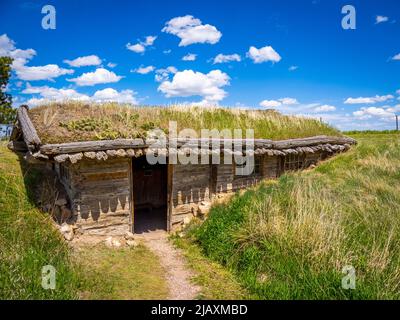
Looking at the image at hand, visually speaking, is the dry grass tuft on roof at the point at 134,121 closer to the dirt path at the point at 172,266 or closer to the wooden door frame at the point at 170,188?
the wooden door frame at the point at 170,188

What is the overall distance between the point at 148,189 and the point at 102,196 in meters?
4.25

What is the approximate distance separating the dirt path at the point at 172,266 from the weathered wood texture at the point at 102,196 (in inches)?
36.6

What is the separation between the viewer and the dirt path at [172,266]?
6.34 m

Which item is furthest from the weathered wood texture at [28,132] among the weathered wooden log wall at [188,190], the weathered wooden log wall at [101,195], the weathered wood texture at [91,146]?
the weathered wooden log wall at [188,190]

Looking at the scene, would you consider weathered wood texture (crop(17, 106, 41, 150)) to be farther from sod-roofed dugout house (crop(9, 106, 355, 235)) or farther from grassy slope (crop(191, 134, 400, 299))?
grassy slope (crop(191, 134, 400, 299))

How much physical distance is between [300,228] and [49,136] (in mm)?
6633

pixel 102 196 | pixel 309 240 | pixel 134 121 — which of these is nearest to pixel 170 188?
pixel 102 196

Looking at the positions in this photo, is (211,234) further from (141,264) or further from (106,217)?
(106,217)

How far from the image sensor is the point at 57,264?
20.3 ft

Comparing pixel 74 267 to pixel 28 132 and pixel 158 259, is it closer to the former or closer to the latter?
pixel 158 259

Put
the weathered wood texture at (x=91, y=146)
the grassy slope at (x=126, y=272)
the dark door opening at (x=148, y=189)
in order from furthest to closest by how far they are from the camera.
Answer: the dark door opening at (x=148, y=189)
the weathered wood texture at (x=91, y=146)
the grassy slope at (x=126, y=272)

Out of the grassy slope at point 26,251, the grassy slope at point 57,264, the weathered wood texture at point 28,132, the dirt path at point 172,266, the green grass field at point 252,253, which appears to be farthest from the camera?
the weathered wood texture at point 28,132

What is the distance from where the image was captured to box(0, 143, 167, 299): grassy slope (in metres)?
5.48
